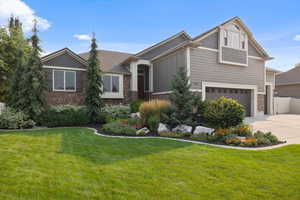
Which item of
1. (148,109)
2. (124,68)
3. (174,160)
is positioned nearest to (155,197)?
(174,160)

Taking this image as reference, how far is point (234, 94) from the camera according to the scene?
45.5 ft

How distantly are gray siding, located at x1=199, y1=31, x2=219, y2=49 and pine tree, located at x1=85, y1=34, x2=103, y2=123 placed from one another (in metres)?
7.18

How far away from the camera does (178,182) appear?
327 cm

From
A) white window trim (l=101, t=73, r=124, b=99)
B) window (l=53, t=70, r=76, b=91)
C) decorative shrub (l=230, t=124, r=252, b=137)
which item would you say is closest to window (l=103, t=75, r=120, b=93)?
white window trim (l=101, t=73, r=124, b=99)

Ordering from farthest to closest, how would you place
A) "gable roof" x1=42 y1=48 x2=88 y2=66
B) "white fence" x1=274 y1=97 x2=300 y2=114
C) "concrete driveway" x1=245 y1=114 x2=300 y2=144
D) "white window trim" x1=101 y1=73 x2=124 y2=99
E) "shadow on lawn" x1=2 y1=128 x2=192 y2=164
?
"white fence" x1=274 y1=97 x2=300 y2=114 → "white window trim" x1=101 y1=73 x2=124 y2=99 → "gable roof" x1=42 y1=48 x2=88 y2=66 → "concrete driveway" x1=245 y1=114 x2=300 y2=144 → "shadow on lawn" x1=2 y1=128 x2=192 y2=164

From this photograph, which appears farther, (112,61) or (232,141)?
(112,61)

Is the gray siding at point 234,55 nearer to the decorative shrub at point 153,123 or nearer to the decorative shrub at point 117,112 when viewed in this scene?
the decorative shrub at point 153,123

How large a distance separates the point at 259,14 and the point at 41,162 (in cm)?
1302

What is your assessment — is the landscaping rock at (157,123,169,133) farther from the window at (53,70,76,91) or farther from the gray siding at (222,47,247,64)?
the window at (53,70,76,91)

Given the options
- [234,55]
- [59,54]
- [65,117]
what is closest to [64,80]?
[59,54]

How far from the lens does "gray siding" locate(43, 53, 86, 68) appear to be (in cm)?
1258

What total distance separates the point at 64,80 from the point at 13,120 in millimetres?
4434

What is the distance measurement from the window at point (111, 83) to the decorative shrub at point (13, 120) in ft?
18.1

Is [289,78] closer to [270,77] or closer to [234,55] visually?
[270,77]
